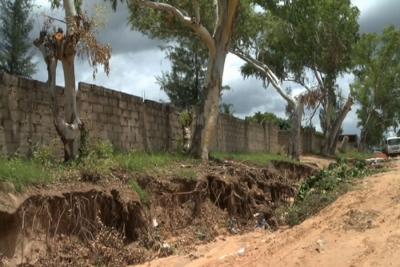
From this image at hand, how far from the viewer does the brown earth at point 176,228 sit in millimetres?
6625

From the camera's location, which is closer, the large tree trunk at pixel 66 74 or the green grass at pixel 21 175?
the green grass at pixel 21 175

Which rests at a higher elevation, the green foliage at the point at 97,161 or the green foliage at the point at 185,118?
the green foliage at the point at 185,118

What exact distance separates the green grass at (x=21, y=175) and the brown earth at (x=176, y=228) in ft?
0.50

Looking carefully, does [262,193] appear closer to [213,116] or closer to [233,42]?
[213,116]

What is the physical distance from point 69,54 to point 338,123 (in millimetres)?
24344

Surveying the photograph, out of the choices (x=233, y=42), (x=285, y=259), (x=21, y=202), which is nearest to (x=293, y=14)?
(x=233, y=42)

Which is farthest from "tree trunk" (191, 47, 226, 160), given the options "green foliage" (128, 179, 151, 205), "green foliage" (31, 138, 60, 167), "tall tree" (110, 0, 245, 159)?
"green foliage" (31, 138, 60, 167)

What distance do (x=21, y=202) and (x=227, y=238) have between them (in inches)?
185

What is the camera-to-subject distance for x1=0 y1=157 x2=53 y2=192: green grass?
22.0 ft

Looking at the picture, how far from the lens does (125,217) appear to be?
27.5 feet

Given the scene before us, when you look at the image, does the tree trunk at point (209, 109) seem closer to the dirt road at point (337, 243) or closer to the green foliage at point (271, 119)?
the dirt road at point (337, 243)

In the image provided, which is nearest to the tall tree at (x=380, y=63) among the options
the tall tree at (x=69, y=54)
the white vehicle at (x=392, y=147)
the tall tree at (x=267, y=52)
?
the white vehicle at (x=392, y=147)

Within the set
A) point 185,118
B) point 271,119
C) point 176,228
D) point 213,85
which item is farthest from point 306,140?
point 176,228

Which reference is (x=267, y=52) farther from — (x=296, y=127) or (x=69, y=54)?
(x=69, y=54)
